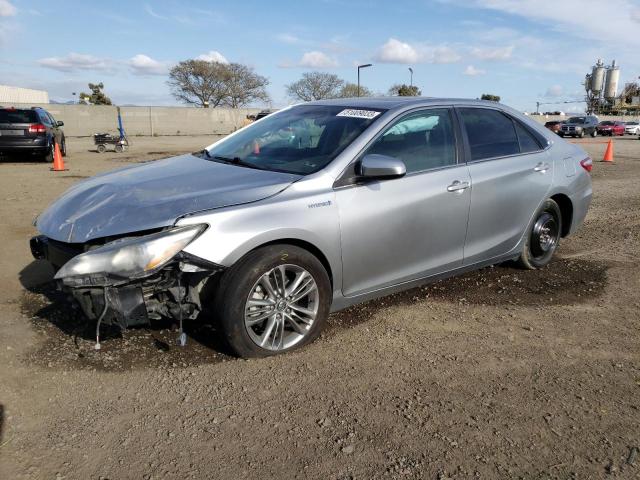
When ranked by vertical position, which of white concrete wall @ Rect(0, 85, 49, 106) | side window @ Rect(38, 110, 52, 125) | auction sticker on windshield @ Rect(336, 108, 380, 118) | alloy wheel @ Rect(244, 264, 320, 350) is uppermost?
white concrete wall @ Rect(0, 85, 49, 106)

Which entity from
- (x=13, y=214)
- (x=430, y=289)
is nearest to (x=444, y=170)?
(x=430, y=289)

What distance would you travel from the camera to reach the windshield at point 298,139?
3816mm

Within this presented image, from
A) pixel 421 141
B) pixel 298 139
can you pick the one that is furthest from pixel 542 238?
pixel 298 139

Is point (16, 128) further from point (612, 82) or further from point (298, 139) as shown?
point (612, 82)

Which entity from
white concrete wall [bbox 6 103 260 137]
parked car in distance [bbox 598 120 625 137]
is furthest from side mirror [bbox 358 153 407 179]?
parked car in distance [bbox 598 120 625 137]

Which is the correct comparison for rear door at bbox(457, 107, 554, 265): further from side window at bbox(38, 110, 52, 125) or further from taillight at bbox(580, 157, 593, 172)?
side window at bbox(38, 110, 52, 125)

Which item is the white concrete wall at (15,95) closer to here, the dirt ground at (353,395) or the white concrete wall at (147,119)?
the white concrete wall at (147,119)

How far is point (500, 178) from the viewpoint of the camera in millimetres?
4523

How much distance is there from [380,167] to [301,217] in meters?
0.64

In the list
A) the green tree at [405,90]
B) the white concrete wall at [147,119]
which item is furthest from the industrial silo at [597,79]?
the white concrete wall at [147,119]

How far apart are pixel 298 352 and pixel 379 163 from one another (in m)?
1.37

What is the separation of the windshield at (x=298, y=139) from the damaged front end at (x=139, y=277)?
1.06 m

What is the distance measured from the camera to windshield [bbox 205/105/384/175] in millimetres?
3816

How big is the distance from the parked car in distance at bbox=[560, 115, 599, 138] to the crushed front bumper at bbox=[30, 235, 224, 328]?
1604 inches
